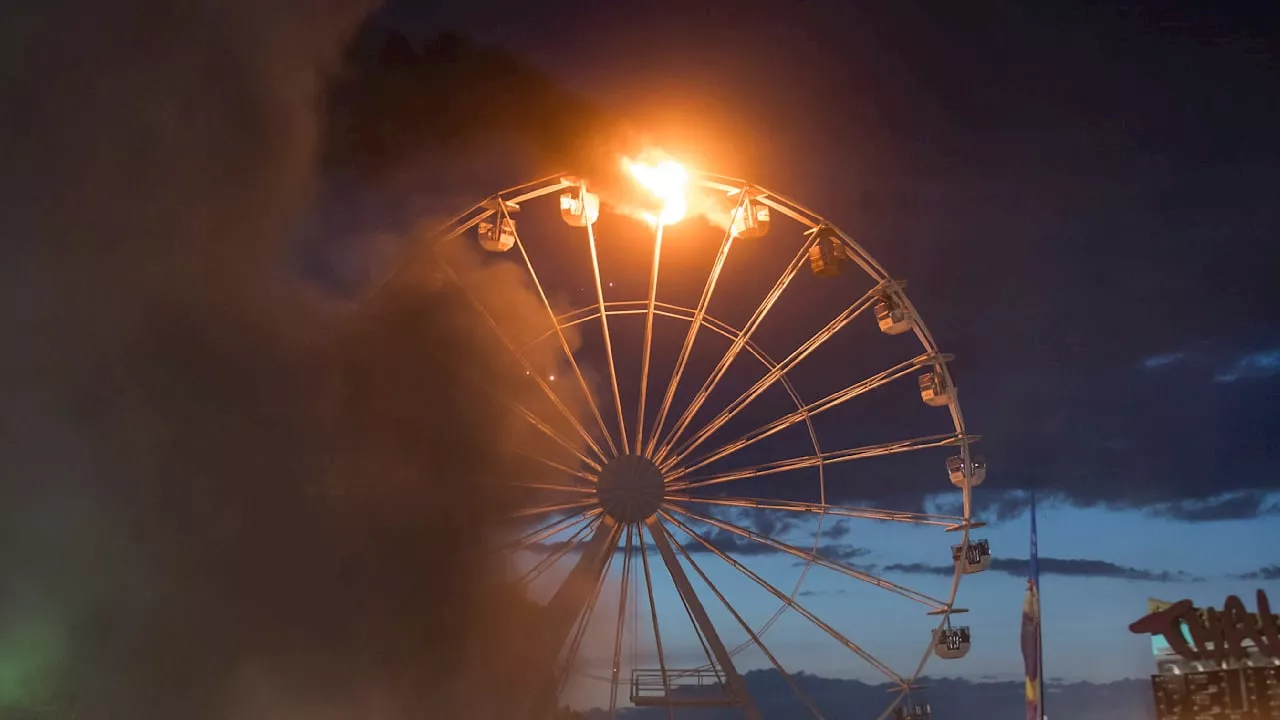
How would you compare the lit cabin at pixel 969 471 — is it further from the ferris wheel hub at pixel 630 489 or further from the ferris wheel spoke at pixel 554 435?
the ferris wheel spoke at pixel 554 435

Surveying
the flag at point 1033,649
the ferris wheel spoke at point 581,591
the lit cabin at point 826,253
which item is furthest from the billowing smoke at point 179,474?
the flag at point 1033,649

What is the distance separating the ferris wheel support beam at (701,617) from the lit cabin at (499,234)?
6105 mm

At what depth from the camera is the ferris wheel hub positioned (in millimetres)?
20516

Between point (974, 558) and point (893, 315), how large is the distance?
5.01 metres

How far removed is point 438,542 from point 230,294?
588 centimetres

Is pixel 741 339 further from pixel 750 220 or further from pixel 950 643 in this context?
pixel 950 643

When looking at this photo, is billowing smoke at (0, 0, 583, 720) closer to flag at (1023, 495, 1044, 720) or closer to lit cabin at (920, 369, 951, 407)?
lit cabin at (920, 369, 951, 407)

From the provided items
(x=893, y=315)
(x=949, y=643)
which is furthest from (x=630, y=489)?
(x=949, y=643)

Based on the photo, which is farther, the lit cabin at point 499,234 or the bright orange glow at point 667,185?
the lit cabin at point 499,234

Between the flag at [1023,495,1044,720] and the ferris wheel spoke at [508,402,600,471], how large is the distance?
16236mm

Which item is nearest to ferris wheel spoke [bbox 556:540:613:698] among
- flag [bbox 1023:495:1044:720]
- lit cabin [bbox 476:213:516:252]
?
lit cabin [bbox 476:213:516:252]

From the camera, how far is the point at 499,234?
20.5 meters

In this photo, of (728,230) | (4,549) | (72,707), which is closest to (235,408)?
(4,549)

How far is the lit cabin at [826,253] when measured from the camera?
784 inches
